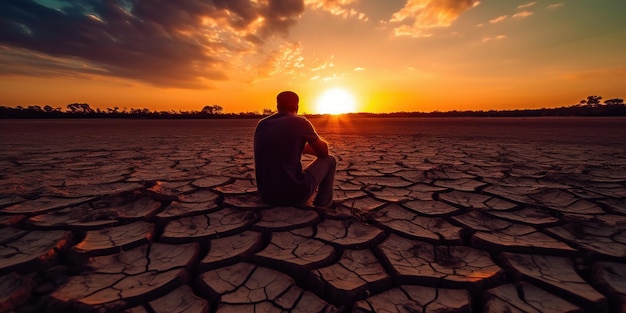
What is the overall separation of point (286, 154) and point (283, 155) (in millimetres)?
18

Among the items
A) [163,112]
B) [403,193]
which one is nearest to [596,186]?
[403,193]

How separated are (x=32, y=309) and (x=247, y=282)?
69cm

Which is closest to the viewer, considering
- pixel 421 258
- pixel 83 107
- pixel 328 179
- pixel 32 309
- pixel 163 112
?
pixel 32 309

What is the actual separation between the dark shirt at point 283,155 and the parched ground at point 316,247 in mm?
143

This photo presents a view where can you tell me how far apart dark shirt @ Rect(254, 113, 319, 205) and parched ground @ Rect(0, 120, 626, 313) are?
143 mm

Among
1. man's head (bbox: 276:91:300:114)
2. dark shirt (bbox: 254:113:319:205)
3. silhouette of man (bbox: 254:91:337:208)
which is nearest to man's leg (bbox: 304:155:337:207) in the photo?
silhouette of man (bbox: 254:91:337:208)

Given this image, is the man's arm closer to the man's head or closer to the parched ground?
the man's head

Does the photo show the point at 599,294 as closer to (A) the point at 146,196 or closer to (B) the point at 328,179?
(B) the point at 328,179

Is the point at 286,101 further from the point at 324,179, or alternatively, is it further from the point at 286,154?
the point at 324,179

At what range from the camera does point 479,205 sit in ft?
6.15

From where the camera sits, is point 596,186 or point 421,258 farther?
point 596,186

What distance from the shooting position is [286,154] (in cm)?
158

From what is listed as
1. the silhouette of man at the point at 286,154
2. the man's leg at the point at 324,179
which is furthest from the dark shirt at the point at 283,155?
the man's leg at the point at 324,179

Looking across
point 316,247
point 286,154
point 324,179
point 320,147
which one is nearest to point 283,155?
point 286,154
